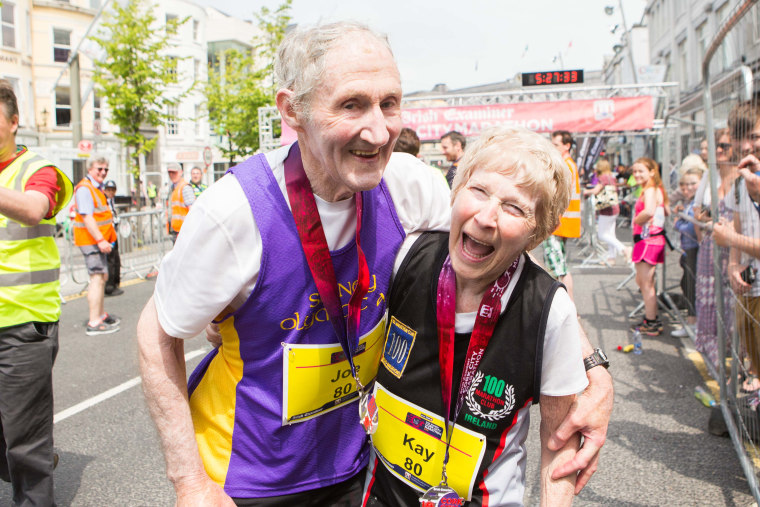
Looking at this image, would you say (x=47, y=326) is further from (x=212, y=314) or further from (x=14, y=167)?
(x=212, y=314)

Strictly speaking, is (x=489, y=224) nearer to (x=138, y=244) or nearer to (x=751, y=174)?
(x=751, y=174)

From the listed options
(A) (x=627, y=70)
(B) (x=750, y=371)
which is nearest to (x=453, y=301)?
(B) (x=750, y=371)

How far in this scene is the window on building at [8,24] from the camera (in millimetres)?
Result: 27297

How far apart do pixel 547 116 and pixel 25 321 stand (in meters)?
11.7

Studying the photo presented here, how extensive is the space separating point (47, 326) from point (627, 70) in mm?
45796

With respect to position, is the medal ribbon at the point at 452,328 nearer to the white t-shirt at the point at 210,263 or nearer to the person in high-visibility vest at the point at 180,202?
the white t-shirt at the point at 210,263

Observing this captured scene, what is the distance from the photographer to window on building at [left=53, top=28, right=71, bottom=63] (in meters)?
30.3

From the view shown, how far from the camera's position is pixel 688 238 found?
613 centimetres

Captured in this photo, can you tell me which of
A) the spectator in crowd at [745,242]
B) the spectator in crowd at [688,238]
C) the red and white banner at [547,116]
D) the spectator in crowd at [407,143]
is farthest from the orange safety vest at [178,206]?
the spectator in crowd at [745,242]

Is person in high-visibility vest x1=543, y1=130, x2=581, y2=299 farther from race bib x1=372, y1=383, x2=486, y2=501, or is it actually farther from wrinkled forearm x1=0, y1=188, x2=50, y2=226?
wrinkled forearm x1=0, y1=188, x2=50, y2=226

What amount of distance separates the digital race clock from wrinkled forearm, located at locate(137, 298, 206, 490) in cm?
1324

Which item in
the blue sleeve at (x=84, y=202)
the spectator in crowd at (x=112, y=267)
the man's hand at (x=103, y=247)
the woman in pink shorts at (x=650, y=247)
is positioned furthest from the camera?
the spectator in crowd at (x=112, y=267)

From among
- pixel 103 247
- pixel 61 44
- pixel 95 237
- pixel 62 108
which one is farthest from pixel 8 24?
pixel 103 247

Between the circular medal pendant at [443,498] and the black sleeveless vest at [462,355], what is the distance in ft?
0.18
